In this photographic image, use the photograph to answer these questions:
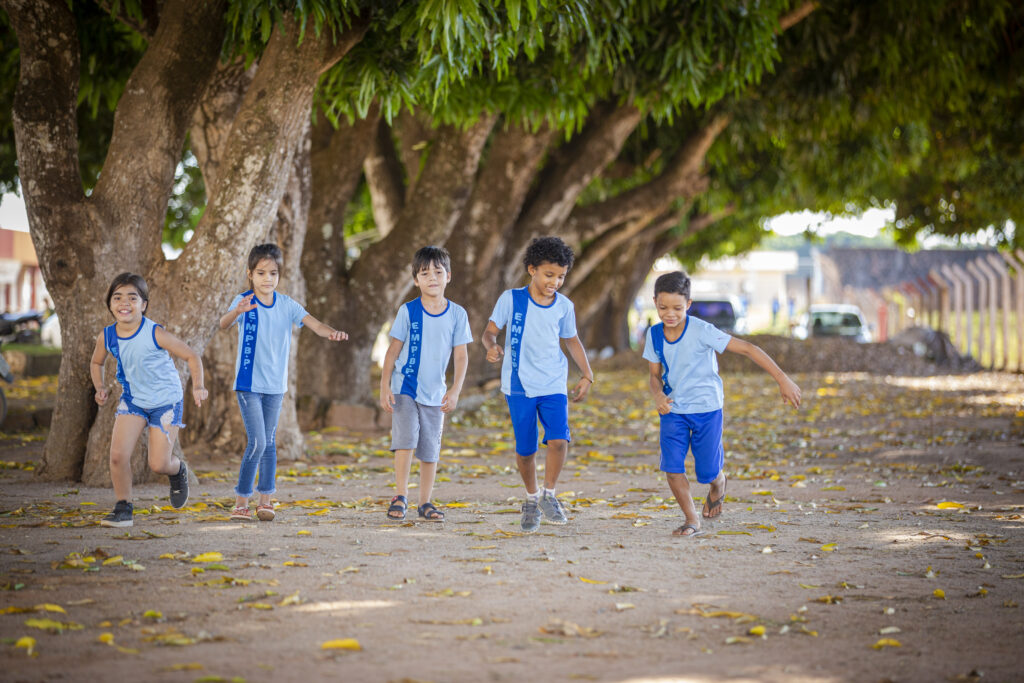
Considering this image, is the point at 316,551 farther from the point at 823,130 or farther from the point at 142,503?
the point at 823,130

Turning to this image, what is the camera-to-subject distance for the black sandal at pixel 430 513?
6457 millimetres

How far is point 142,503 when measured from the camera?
7.00 metres

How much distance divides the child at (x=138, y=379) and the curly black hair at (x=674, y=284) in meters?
2.67

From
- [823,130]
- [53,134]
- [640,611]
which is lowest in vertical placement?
[640,611]

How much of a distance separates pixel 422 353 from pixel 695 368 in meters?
1.61

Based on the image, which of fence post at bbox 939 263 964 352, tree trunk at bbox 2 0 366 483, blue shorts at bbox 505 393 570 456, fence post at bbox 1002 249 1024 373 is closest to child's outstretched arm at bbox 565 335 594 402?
blue shorts at bbox 505 393 570 456

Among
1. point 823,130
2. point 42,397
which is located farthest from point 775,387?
point 42,397

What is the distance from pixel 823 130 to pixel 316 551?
1309cm

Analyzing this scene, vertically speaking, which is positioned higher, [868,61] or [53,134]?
[868,61]

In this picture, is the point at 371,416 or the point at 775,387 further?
the point at 775,387

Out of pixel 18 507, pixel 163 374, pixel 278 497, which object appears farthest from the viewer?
pixel 278 497

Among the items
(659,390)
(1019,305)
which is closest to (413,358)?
(659,390)

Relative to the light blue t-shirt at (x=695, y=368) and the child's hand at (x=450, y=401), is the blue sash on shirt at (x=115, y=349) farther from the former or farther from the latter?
the light blue t-shirt at (x=695, y=368)

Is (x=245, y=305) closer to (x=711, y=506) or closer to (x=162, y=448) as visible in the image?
(x=162, y=448)
